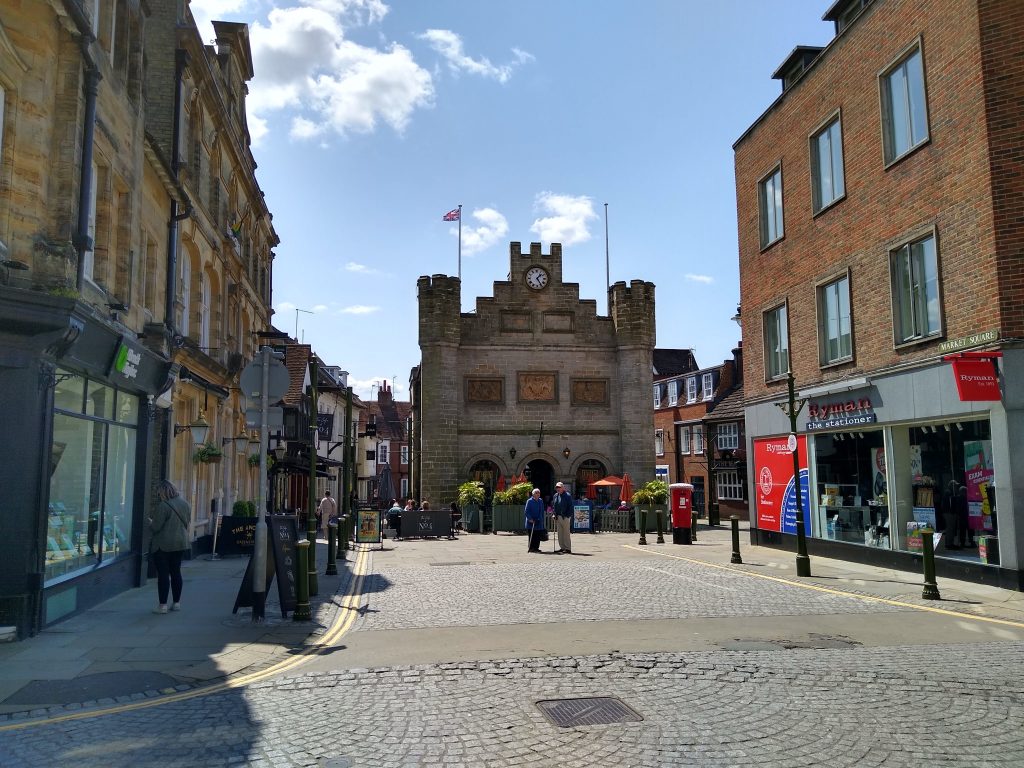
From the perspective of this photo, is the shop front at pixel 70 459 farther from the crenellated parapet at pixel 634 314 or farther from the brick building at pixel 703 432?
the crenellated parapet at pixel 634 314

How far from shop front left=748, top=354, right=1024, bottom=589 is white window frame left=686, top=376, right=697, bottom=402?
25319 mm

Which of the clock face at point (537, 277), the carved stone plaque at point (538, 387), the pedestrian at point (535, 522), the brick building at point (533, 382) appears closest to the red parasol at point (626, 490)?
the brick building at point (533, 382)

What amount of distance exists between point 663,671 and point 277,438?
23879 mm

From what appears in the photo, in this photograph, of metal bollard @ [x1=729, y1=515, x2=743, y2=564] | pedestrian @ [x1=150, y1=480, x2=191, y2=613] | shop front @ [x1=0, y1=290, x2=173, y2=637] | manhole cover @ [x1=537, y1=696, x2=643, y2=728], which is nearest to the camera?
manhole cover @ [x1=537, y1=696, x2=643, y2=728]

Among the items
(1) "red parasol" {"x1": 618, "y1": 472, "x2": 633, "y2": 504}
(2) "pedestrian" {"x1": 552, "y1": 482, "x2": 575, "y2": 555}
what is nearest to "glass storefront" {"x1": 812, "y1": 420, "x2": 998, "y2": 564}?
(2) "pedestrian" {"x1": 552, "y1": 482, "x2": 575, "y2": 555}

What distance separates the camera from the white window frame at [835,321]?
17031 mm

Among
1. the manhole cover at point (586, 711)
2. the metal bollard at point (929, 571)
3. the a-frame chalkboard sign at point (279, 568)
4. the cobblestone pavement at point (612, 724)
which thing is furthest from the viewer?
the metal bollard at point (929, 571)

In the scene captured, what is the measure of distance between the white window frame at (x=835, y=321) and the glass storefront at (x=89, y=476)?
14.4m

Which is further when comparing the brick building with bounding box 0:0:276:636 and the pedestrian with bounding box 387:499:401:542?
the pedestrian with bounding box 387:499:401:542

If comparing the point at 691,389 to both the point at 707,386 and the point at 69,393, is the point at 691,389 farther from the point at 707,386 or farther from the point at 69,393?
the point at 69,393

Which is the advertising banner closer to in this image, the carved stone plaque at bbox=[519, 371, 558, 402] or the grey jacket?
the grey jacket

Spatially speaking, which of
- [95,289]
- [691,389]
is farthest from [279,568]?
[691,389]

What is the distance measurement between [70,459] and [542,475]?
95.2ft

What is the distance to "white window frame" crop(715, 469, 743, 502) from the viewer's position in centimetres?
4028
